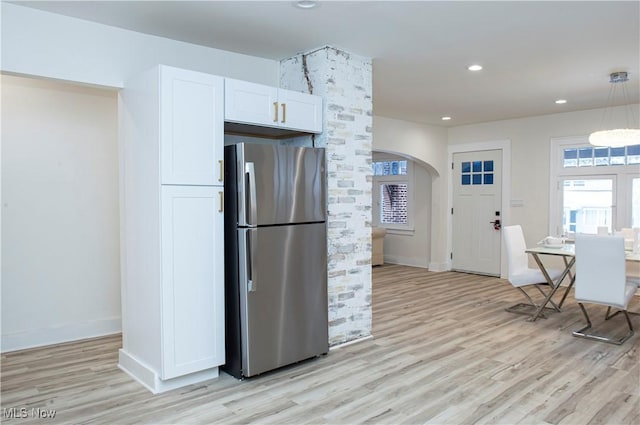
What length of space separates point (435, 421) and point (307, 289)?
1.29 metres

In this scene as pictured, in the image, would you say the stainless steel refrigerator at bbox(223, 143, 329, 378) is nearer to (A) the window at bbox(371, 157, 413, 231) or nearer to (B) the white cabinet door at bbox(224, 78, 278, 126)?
(B) the white cabinet door at bbox(224, 78, 278, 126)

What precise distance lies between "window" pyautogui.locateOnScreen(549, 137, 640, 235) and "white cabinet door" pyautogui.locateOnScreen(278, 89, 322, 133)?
177 inches

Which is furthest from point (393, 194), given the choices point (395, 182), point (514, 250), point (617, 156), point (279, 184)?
point (279, 184)

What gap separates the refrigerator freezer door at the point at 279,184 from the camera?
123 inches

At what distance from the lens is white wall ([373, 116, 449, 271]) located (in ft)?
22.7

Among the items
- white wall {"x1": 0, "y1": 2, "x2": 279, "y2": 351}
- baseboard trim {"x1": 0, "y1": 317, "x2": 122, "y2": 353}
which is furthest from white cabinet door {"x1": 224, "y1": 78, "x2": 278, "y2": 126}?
baseboard trim {"x1": 0, "y1": 317, "x2": 122, "y2": 353}

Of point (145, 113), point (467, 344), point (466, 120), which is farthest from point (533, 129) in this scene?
point (145, 113)

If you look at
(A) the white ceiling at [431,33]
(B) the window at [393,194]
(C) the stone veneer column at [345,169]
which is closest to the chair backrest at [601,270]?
(A) the white ceiling at [431,33]

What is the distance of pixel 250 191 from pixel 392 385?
5.34 ft

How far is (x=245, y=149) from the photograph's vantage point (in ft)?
10.2

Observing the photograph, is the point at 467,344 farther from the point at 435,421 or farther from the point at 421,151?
the point at 421,151

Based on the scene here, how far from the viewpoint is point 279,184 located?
3.27 m

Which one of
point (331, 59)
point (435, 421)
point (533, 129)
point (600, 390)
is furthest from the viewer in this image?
point (533, 129)

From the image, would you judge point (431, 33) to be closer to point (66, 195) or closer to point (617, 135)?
point (617, 135)
